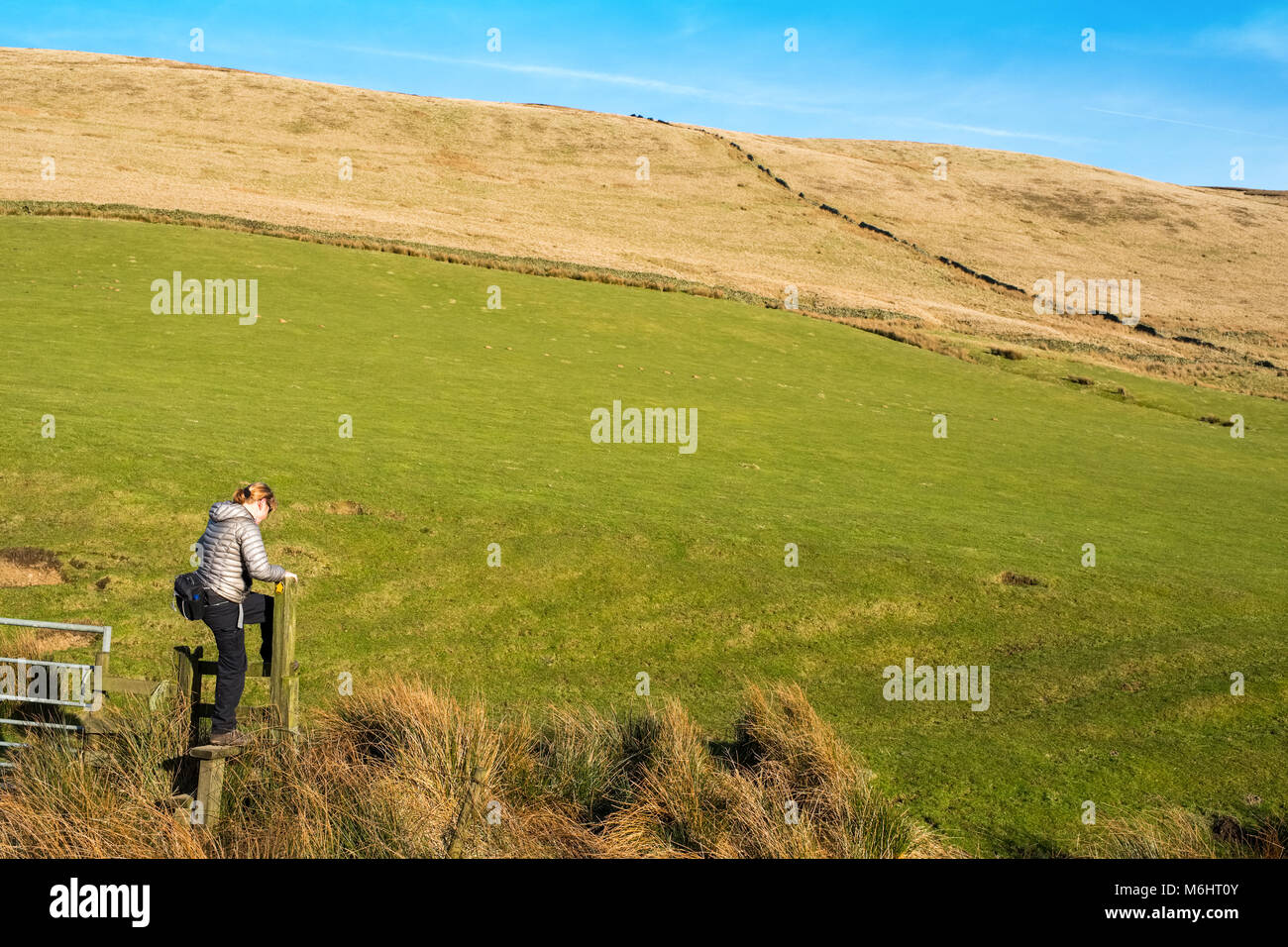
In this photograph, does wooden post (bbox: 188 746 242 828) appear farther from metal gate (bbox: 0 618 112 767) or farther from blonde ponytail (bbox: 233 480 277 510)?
blonde ponytail (bbox: 233 480 277 510)

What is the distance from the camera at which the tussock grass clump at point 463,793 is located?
6.30m

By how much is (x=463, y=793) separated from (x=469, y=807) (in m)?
0.14

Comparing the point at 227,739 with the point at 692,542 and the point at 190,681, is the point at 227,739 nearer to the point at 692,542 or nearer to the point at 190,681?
the point at 190,681

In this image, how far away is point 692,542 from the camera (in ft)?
41.8

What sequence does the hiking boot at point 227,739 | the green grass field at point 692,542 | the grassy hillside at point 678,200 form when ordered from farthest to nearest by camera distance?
the grassy hillside at point 678,200 → the green grass field at point 692,542 → the hiking boot at point 227,739

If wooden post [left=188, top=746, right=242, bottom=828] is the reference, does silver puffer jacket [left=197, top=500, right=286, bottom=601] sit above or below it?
above

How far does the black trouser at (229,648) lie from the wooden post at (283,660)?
165mm

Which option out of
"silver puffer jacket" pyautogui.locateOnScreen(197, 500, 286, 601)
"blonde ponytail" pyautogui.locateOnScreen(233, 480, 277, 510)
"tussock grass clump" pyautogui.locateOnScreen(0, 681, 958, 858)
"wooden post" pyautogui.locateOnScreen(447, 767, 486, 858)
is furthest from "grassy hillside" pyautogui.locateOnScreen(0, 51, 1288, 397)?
"silver puffer jacket" pyautogui.locateOnScreen(197, 500, 286, 601)

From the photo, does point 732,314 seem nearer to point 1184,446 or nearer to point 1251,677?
point 1184,446

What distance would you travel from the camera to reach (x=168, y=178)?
159 ft

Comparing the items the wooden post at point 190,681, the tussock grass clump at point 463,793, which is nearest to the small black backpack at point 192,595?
the wooden post at point 190,681

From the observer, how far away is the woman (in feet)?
21.8

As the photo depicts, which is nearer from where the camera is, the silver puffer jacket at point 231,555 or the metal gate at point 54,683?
the silver puffer jacket at point 231,555

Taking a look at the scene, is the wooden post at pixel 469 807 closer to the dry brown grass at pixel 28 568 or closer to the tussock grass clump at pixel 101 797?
the tussock grass clump at pixel 101 797
